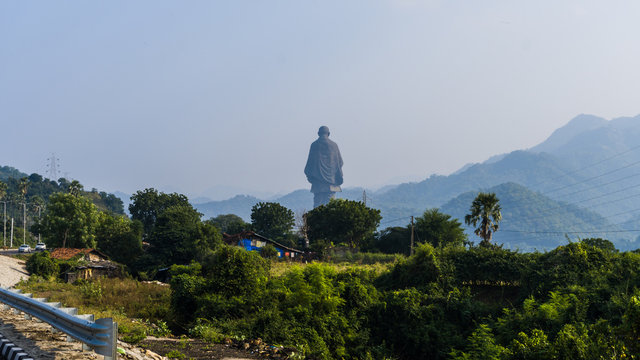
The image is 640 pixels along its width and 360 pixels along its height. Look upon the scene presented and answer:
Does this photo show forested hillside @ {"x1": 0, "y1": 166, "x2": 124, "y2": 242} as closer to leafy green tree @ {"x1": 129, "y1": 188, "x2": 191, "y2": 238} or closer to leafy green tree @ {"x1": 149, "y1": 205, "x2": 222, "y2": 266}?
leafy green tree @ {"x1": 129, "y1": 188, "x2": 191, "y2": 238}

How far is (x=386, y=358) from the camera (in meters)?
23.4

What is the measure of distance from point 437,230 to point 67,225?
57.1m

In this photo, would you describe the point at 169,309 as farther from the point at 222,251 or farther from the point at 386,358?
the point at 386,358

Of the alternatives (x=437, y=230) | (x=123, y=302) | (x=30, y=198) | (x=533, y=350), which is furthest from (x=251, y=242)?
(x=30, y=198)

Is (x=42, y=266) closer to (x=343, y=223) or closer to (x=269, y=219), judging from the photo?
(x=343, y=223)

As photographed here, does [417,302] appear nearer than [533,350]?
No

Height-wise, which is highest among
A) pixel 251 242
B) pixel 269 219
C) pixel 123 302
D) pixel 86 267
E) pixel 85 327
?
pixel 269 219

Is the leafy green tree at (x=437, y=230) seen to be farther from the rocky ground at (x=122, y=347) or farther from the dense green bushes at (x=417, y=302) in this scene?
the rocky ground at (x=122, y=347)

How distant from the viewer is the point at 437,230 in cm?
7069

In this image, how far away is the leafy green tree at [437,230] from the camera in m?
69.8

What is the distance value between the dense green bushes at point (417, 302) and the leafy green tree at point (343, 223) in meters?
51.7

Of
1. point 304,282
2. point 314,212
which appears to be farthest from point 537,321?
point 314,212

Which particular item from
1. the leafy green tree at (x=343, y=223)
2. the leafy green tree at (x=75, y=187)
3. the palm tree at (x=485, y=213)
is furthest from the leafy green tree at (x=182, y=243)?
the leafy green tree at (x=75, y=187)

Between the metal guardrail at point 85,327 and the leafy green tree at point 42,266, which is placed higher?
the metal guardrail at point 85,327
